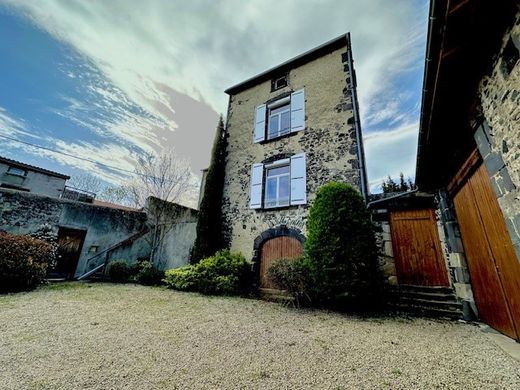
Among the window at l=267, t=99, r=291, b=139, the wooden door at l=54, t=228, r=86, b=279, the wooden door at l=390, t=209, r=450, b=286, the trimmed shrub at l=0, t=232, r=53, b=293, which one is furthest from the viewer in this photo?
the wooden door at l=54, t=228, r=86, b=279

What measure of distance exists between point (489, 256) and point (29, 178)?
75.4ft

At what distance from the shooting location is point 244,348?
8.29 ft

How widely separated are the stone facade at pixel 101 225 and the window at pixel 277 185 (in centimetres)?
363

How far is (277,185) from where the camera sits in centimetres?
742

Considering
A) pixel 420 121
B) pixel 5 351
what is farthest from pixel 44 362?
pixel 420 121

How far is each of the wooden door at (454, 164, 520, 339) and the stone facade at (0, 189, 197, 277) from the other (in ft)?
26.4

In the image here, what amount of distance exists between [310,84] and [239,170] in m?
3.93

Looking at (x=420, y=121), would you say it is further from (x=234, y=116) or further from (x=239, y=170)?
(x=234, y=116)

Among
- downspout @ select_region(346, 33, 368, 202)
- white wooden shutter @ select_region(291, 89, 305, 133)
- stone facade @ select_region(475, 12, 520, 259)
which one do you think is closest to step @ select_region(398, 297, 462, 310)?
downspout @ select_region(346, 33, 368, 202)

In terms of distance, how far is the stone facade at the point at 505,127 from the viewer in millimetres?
1758

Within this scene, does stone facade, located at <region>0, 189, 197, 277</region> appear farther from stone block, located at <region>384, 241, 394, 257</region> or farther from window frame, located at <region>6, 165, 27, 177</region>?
window frame, located at <region>6, 165, 27, 177</region>

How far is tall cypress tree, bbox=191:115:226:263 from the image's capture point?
7.21m

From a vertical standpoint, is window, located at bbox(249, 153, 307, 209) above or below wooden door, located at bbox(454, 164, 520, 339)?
above

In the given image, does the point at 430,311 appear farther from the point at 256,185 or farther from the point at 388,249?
the point at 256,185
